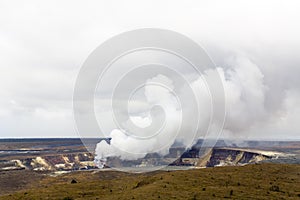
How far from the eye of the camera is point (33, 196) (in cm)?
6262

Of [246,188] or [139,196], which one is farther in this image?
[246,188]

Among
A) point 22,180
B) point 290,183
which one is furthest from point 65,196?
point 22,180

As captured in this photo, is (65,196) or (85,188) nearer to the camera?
(65,196)

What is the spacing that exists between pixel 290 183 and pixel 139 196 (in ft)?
96.8

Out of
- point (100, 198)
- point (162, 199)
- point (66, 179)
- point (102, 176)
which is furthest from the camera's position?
point (102, 176)

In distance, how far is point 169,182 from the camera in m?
62.3

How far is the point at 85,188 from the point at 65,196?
8737 millimetres

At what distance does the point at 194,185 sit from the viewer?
60312 mm

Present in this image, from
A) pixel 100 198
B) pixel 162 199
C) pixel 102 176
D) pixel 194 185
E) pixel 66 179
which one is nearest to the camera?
pixel 162 199

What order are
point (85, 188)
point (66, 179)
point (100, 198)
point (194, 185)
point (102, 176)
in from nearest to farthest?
point (100, 198)
point (194, 185)
point (85, 188)
point (66, 179)
point (102, 176)

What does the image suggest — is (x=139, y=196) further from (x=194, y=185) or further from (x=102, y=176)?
(x=102, y=176)

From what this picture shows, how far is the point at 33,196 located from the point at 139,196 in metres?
22.9

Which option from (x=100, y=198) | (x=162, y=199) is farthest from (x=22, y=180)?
(x=162, y=199)

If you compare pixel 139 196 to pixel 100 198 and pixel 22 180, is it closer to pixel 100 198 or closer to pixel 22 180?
pixel 100 198
